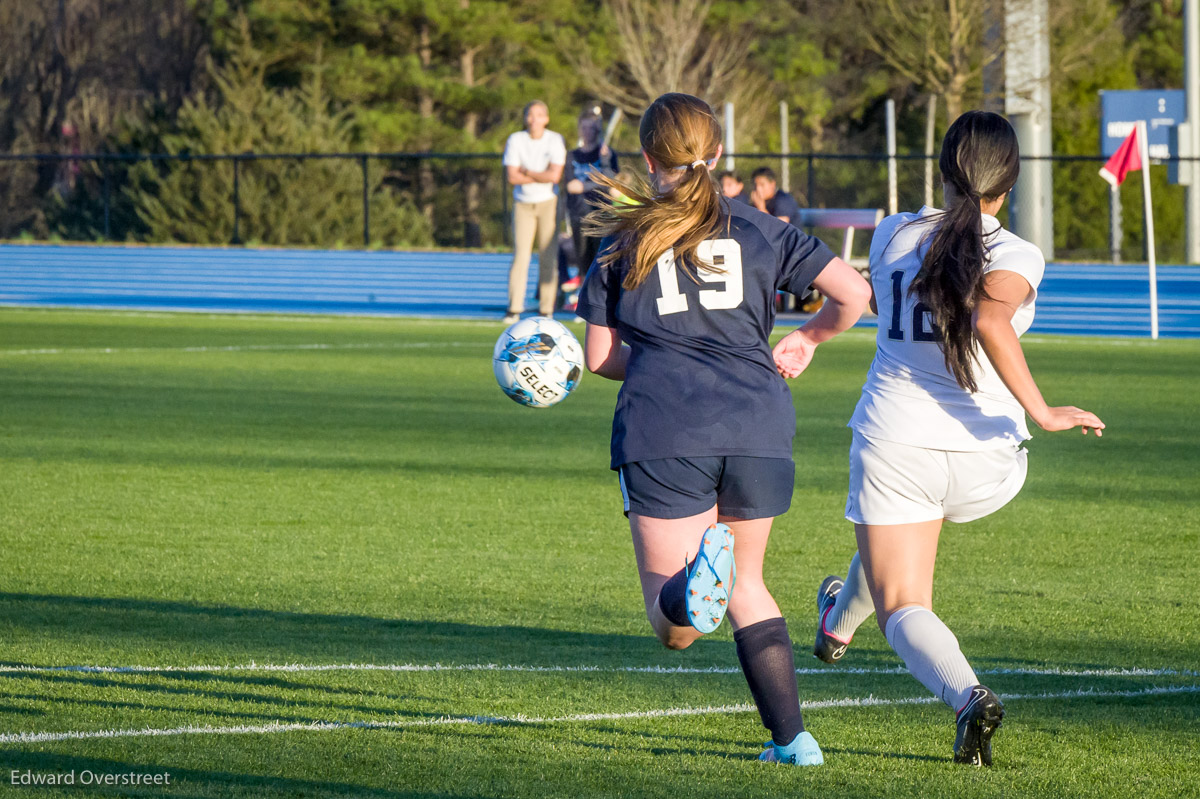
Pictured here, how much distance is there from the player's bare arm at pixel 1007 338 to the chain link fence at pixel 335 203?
73.2ft

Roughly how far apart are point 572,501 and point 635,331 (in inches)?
177

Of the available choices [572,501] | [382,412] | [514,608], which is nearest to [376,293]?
[382,412]

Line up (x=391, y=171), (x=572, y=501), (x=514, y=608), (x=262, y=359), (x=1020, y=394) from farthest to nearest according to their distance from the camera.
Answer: (x=391, y=171) < (x=262, y=359) < (x=572, y=501) < (x=514, y=608) < (x=1020, y=394)

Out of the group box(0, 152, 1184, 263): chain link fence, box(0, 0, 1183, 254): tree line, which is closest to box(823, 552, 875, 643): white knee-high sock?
box(0, 152, 1184, 263): chain link fence

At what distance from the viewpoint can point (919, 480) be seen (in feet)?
13.8

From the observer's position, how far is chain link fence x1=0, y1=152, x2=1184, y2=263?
1230 inches

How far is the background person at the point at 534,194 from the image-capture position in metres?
17.8

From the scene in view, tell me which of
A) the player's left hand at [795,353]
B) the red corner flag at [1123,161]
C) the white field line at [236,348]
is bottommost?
the white field line at [236,348]

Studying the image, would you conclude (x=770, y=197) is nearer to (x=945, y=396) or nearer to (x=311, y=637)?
(x=311, y=637)

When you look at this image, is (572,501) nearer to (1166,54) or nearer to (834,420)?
(834,420)

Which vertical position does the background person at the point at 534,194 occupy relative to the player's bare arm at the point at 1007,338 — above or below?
above

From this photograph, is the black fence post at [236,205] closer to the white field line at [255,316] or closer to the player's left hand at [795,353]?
the white field line at [255,316]

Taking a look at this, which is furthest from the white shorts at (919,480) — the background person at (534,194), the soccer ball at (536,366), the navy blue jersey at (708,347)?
the background person at (534,194)

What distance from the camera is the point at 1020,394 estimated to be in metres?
4.05
